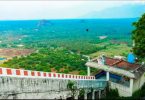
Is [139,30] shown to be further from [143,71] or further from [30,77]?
[30,77]

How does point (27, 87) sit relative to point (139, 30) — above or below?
below

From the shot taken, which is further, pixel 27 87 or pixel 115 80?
pixel 115 80

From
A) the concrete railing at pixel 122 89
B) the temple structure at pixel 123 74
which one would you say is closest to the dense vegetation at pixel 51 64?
the temple structure at pixel 123 74

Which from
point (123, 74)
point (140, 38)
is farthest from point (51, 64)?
point (140, 38)

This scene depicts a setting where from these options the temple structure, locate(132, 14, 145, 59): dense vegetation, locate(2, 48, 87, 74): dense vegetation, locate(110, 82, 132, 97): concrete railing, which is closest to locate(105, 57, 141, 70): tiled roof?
the temple structure

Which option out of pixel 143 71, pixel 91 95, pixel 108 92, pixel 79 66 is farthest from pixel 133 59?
pixel 79 66

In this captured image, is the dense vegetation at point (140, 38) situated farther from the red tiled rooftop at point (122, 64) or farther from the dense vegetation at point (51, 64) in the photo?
the dense vegetation at point (51, 64)

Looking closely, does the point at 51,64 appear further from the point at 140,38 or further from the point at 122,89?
the point at 140,38
